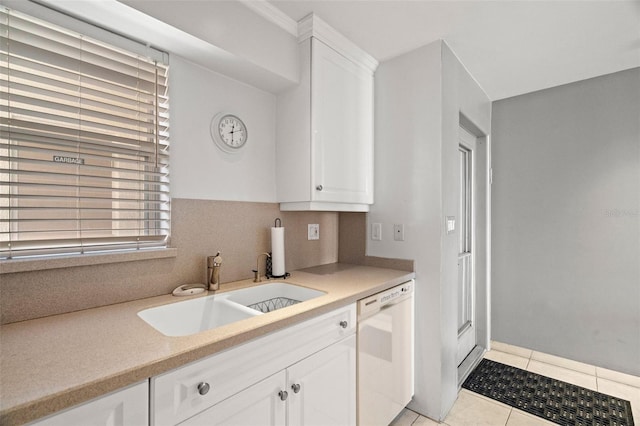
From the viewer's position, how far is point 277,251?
1.84 meters

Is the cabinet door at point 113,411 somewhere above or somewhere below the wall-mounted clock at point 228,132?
below

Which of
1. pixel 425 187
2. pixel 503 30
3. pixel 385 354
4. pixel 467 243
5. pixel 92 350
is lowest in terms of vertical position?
pixel 385 354

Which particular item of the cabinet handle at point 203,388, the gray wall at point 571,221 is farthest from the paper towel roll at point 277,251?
the gray wall at point 571,221

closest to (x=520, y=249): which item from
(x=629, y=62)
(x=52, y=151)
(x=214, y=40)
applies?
(x=629, y=62)

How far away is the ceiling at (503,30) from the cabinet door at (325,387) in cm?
176

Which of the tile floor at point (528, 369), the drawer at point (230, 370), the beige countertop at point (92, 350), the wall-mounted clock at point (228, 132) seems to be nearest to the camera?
the beige countertop at point (92, 350)

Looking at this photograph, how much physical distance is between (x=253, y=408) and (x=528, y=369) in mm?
2588

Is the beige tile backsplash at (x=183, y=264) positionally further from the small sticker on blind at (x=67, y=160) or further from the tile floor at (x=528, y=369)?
the tile floor at (x=528, y=369)

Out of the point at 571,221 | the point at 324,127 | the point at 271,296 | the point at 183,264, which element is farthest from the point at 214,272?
the point at 571,221

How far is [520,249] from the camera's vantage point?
283 centimetres

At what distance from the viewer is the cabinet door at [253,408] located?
93 centimetres

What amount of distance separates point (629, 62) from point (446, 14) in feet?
5.66

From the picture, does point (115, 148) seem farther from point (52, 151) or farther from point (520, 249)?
point (520, 249)

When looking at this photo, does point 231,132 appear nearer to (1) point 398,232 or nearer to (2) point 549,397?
(1) point 398,232
